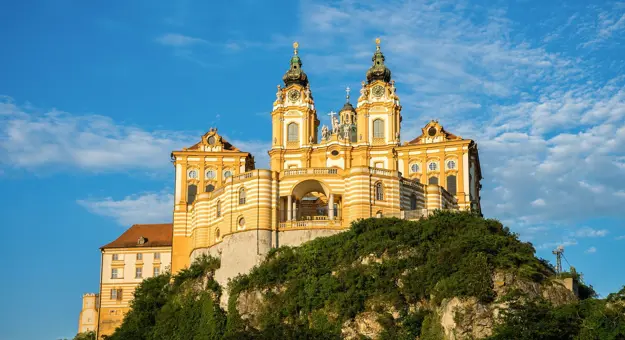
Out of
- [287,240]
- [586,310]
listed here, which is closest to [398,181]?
[287,240]

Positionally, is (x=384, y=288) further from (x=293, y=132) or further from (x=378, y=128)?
(x=293, y=132)

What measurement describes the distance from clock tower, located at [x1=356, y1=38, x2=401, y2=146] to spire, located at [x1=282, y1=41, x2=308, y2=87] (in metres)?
6.45

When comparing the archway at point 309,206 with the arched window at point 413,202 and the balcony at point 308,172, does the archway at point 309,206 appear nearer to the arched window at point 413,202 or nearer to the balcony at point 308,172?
the balcony at point 308,172

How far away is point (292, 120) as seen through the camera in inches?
3730

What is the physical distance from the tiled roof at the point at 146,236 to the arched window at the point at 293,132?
1500 centimetres

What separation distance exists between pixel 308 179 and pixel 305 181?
351 millimetres

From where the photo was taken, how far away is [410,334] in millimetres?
64188

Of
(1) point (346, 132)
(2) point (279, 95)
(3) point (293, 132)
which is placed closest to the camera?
(3) point (293, 132)

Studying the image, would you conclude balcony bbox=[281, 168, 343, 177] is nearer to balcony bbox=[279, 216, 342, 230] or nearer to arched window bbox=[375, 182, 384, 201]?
arched window bbox=[375, 182, 384, 201]

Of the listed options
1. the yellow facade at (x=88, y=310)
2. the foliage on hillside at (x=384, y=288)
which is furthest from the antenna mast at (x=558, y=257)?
the yellow facade at (x=88, y=310)

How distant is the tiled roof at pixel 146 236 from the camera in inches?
3684

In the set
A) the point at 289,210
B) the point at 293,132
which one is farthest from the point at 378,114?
the point at 289,210

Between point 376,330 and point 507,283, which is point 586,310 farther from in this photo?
point 376,330

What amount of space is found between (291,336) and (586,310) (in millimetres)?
20811
